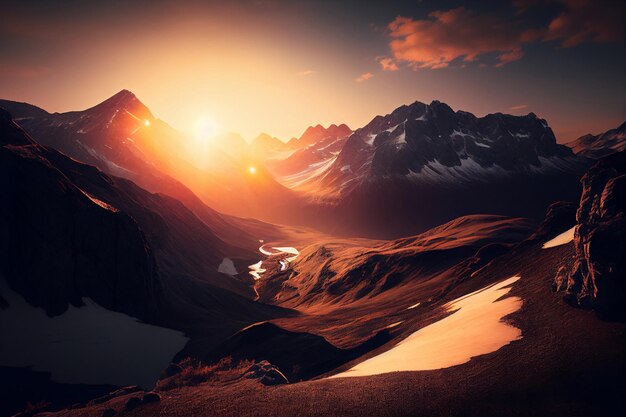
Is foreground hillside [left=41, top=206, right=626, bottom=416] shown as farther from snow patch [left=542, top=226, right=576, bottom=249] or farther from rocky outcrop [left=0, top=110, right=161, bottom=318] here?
rocky outcrop [left=0, top=110, right=161, bottom=318]

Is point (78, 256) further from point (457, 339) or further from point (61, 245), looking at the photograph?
point (457, 339)

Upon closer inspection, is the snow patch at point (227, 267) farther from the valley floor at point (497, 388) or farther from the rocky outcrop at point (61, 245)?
the valley floor at point (497, 388)

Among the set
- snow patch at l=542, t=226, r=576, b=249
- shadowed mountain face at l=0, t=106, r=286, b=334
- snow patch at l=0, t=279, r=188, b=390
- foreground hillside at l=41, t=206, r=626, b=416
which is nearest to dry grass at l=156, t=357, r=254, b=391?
foreground hillside at l=41, t=206, r=626, b=416

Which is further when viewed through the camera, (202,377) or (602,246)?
(202,377)

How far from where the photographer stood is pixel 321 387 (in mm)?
18391

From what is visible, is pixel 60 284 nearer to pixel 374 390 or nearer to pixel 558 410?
pixel 374 390

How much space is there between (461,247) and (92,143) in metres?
187

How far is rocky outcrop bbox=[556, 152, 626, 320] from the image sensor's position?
55.7 feet

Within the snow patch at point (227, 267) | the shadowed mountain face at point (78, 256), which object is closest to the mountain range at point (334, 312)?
the shadowed mountain face at point (78, 256)

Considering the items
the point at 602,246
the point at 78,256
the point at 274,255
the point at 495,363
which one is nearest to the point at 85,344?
the point at 78,256

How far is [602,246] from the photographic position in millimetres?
18031

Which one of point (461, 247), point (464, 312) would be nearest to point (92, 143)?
point (461, 247)

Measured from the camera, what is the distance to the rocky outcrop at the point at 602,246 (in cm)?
1698

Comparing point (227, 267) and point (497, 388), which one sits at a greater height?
point (497, 388)
